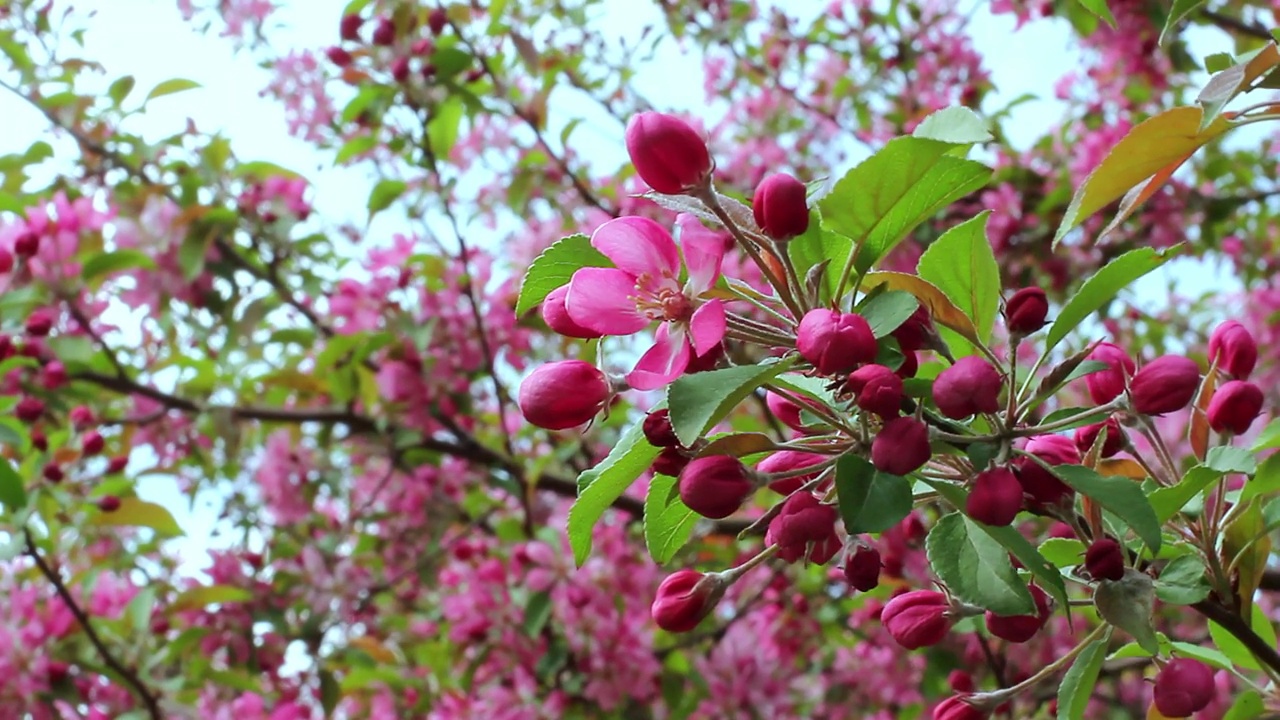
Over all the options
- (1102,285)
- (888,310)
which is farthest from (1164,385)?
(888,310)

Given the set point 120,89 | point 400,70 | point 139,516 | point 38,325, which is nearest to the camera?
point 38,325

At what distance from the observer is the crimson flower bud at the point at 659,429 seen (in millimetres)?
554

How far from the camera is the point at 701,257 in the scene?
58 centimetres

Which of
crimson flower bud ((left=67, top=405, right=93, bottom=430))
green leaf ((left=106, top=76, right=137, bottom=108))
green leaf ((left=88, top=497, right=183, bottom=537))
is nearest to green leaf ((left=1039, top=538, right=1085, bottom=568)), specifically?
green leaf ((left=88, top=497, right=183, bottom=537))

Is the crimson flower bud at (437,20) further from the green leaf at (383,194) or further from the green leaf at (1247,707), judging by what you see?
the green leaf at (1247,707)

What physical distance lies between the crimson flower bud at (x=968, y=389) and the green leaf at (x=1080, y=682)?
7.7 inches

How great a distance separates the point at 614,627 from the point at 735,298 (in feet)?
4.77

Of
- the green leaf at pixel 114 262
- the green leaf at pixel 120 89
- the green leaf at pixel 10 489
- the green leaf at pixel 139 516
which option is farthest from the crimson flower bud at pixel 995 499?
the green leaf at pixel 120 89

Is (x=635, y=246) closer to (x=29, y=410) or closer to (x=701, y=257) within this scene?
(x=701, y=257)

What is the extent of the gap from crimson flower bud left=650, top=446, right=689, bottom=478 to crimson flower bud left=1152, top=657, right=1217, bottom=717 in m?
0.32

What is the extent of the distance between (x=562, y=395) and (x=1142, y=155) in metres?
0.38

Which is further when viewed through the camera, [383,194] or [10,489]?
[383,194]

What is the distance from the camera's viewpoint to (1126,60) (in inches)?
103

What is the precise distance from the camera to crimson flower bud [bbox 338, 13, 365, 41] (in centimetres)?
210
